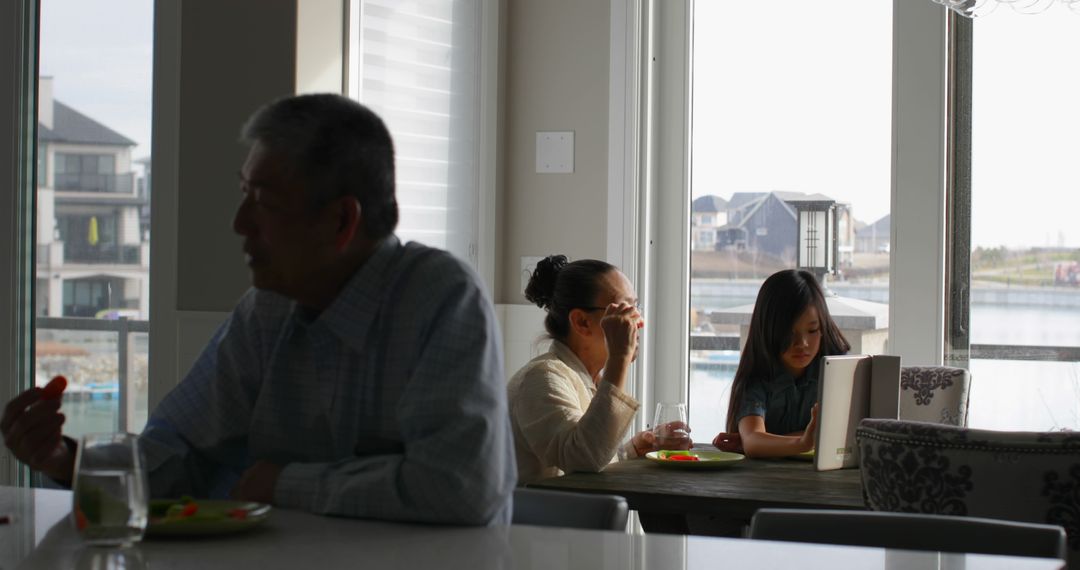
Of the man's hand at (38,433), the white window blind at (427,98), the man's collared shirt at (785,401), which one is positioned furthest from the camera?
the white window blind at (427,98)

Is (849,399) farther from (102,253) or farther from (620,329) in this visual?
(102,253)

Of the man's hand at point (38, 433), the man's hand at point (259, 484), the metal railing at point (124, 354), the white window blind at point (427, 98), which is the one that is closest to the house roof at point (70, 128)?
the metal railing at point (124, 354)

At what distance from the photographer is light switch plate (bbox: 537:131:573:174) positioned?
13.6ft

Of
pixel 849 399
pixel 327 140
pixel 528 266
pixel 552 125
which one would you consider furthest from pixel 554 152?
pixel 327 140

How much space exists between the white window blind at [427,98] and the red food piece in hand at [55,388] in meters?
1.98

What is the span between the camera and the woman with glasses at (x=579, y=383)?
2.41 metres

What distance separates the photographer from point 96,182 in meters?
3.57

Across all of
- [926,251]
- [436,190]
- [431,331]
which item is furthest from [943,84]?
[431,331]

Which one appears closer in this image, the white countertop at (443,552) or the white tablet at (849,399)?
the white countertop at (443,552)

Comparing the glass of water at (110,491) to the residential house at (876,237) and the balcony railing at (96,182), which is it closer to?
the balcony railing at (96,182)

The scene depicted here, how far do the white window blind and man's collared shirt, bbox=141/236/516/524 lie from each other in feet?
5.95

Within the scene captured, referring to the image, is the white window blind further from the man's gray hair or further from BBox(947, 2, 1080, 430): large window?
the man's gray hair

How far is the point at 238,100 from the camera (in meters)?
3.18

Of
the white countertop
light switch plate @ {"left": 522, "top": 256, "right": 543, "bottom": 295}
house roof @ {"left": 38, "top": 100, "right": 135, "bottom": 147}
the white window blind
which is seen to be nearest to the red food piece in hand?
the white countertop
